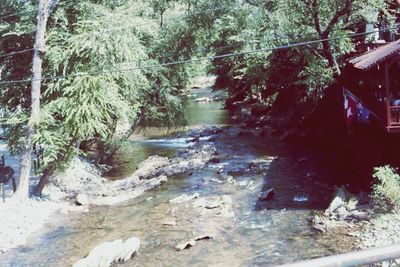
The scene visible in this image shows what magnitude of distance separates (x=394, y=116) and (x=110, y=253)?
12011 mm

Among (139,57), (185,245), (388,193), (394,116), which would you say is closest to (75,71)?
(139,57)

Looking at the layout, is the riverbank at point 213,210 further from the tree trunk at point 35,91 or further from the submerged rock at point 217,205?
the tree trunk at point 35,91

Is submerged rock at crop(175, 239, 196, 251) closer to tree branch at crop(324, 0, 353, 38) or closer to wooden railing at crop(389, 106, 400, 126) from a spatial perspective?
wooden railing at crop(389, 106, 400, 126)

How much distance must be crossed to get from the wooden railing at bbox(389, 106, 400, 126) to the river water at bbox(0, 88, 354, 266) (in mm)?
4105

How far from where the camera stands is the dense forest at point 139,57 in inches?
785

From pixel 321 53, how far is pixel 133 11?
13921 millimetres

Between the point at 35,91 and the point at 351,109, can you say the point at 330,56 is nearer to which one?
the point at 351,109

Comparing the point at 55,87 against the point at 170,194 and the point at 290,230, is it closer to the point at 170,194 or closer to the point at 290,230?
the point at 170,194

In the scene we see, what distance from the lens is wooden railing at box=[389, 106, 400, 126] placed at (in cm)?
1772

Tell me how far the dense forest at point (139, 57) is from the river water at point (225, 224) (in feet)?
13.5

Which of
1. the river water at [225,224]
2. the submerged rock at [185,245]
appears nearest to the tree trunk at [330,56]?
the river water at [225,224]

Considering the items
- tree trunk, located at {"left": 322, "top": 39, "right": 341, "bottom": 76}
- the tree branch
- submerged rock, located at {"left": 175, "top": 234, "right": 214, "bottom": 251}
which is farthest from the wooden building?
submerged rock, located at {"left": 175, "top": 234, "right": 214, "bottom": 251}

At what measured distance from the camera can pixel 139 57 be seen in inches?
870

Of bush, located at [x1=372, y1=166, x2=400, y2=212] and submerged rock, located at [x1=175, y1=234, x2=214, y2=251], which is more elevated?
bush, located at [x1=372, y1=166, x2=400, y2=212]
